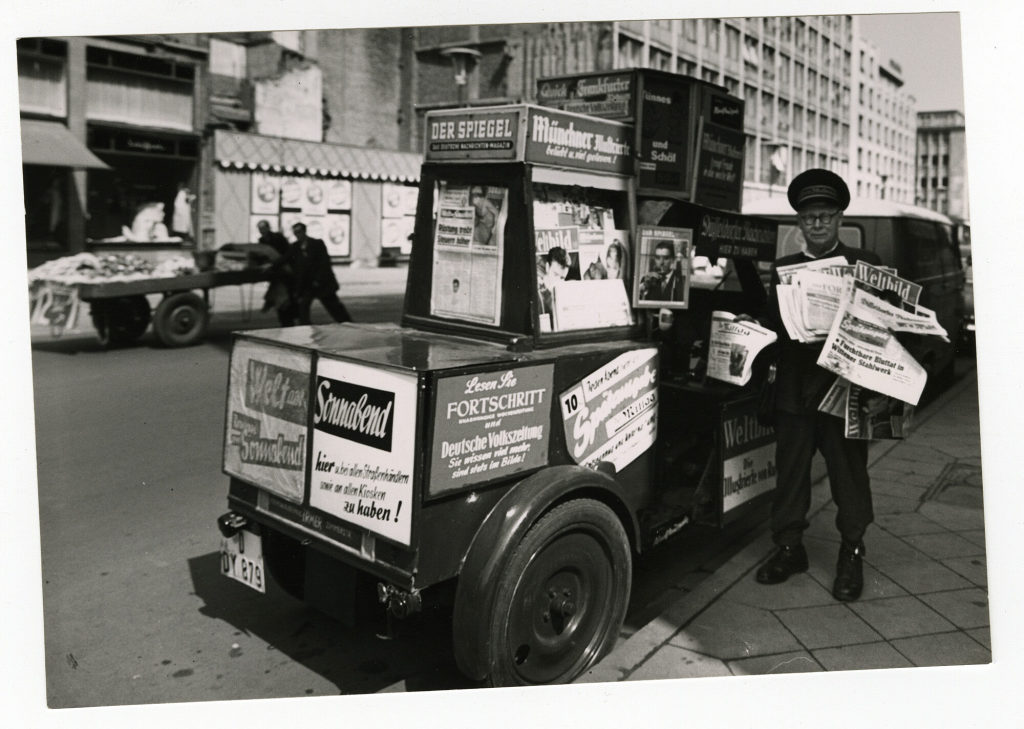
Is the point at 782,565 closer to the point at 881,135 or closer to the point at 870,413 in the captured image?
the point at 870,413

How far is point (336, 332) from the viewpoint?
12.0ft

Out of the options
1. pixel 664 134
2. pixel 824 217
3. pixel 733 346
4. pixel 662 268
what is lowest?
pixel 733 346

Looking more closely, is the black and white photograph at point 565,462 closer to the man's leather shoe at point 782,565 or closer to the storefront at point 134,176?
the man's leather shoe at point 782,565

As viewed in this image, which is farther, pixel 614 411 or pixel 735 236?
pixel 735 236

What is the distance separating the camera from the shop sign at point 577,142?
3.40 m

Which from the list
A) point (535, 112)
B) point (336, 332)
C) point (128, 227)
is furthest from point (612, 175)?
point (128, 227)

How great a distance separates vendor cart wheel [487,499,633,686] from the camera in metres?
2.99

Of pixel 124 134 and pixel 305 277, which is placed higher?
pixel 124 134

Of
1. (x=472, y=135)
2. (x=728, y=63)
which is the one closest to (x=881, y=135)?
(x=728, y=63)

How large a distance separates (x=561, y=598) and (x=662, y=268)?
5.21 feet

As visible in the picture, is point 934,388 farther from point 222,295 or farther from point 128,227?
point 128,227

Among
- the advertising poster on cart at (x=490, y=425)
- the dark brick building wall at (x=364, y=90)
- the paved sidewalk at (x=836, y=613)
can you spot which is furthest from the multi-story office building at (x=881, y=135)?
the dark brick building wall at (x=364, y=90)

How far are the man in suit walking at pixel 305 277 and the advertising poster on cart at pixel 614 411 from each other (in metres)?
8.22

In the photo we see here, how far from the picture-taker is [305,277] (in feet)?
37.1
